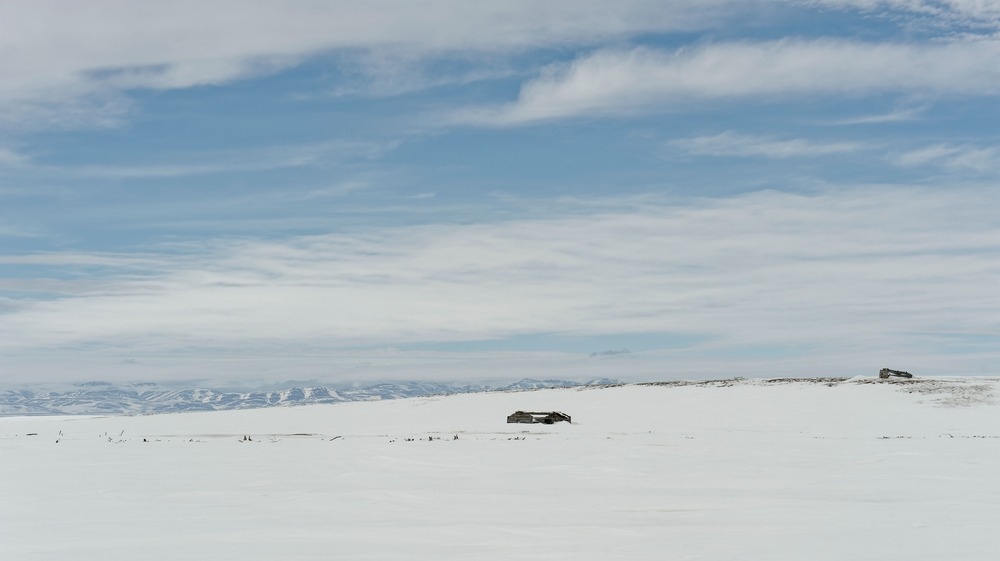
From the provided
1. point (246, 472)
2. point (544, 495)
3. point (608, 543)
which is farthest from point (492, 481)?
point (608, 543)

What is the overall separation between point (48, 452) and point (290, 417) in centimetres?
2309

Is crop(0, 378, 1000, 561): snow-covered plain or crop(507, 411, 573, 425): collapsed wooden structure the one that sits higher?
crop(507, 411, 573, 425): collapsed wooden structure

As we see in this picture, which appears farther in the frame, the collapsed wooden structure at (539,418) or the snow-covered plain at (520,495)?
the collapsed wooden structure at (539,418)

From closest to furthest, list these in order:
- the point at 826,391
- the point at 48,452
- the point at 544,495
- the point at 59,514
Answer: the point at 59,514, the point at 544,495, the point at 48,452, the point at 826,391

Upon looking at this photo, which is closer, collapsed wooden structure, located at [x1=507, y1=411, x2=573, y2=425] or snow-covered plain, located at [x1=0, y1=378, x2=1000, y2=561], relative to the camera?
snow-covered plain, located at [x1=0, y1=378, x2=1000, y2=561]

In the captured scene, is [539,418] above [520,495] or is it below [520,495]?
above

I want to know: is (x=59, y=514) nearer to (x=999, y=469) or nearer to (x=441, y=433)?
(x=999, y=469)

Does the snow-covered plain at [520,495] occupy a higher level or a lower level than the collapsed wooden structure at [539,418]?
lower

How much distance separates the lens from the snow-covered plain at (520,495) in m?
9.38

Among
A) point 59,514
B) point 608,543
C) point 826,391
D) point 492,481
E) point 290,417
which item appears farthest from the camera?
point 290,417

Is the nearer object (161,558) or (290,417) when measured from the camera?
(161,558)

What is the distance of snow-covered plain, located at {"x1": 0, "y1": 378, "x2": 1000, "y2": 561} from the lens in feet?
30.8

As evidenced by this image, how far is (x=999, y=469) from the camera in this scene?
17.0 m

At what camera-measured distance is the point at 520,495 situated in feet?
45.1
